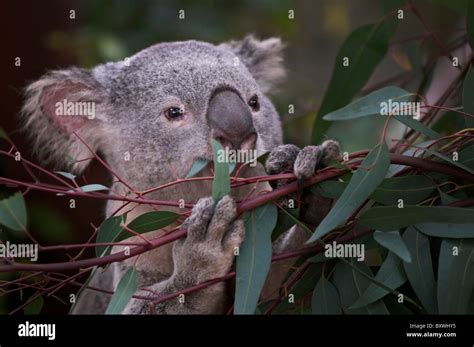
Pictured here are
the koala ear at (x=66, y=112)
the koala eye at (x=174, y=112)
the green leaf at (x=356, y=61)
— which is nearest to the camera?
the koala eye at (x=174, y=112)

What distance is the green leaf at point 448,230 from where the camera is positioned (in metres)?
2.32

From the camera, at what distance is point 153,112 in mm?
3189

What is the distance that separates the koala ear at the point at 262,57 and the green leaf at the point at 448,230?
1750 mm

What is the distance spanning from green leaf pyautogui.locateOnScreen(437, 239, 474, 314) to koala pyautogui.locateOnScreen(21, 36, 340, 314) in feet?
1.55

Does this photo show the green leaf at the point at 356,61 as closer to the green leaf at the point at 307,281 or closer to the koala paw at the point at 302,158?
the koala paw at the point at 302,158

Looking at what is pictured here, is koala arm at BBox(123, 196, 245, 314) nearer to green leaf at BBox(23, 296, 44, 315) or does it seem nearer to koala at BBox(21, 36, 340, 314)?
koala at BBox(21, 36, 340, 314)

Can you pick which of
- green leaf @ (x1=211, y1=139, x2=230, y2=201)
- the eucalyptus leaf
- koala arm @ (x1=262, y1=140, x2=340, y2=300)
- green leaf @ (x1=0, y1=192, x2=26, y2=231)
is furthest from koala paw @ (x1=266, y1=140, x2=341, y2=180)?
the eucalyptus leaf

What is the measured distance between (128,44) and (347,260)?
325cm

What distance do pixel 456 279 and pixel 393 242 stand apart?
0.26m

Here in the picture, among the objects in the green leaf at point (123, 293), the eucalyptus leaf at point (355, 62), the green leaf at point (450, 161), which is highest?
the eucalyptus leaf at point (355, 62)

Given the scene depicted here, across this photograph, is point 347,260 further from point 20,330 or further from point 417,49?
point 417,49

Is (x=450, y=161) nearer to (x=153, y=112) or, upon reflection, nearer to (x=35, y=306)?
(x=153, y=112)

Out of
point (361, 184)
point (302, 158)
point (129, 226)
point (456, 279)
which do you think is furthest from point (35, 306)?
point (456, 279)

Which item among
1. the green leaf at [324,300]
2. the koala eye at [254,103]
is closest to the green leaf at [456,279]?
the green leaf at [324,300]
